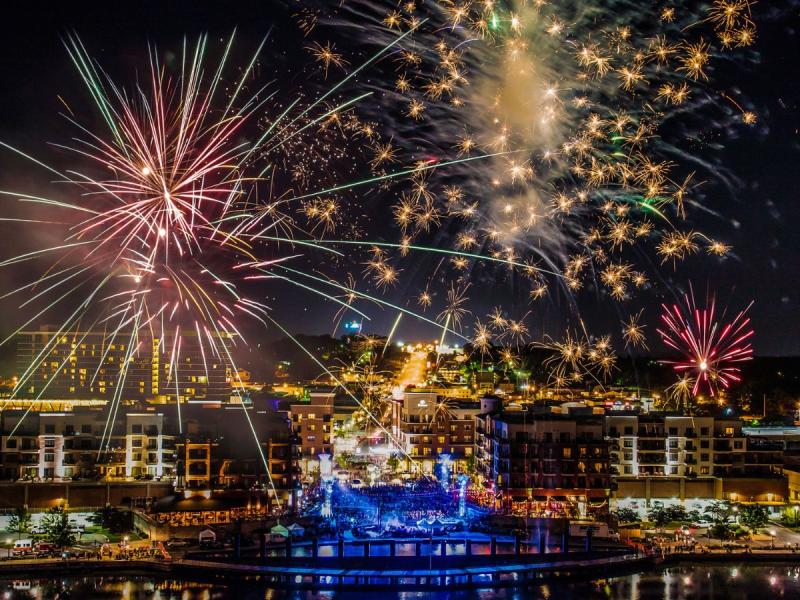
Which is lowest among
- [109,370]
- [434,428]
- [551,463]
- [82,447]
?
[551,463]

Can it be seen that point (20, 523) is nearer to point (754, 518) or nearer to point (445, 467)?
point (445, 467)

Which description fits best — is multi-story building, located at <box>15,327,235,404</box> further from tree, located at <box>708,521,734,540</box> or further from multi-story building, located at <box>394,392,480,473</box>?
tree, located at <box>708,521,734,540</box>

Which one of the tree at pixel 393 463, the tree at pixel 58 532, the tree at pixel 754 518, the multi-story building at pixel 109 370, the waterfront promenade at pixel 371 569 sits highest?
the multi-story building at pixel 109 370

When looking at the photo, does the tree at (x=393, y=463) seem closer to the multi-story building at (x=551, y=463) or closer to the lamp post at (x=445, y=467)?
the lamp post at (x=445, y=467)

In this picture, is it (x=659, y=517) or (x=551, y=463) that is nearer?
(x=659, y=517)

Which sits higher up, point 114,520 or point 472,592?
point 114,520

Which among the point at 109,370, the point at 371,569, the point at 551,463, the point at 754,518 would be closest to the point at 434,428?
the point at 551,463

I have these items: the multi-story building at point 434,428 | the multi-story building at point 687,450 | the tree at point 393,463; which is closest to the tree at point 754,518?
the multi-story building at point 687,450
